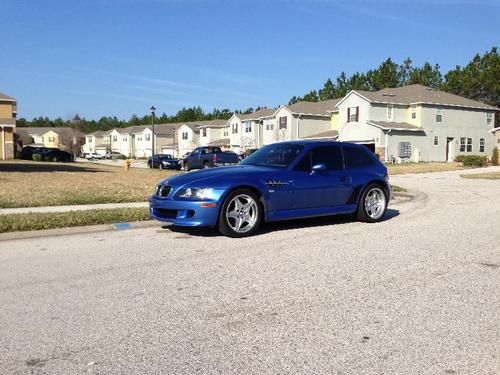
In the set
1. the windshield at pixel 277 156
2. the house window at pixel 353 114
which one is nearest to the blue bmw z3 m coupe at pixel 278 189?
the windshield at pixel 277 156

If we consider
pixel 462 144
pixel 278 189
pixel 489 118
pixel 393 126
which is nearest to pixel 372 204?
pixel 278 189

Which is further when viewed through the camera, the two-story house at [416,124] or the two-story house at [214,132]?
the two-story house at [214,132]

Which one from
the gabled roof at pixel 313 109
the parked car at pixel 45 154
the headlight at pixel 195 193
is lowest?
the headlight at pixel 195 193

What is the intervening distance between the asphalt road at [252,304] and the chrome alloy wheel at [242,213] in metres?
0.26

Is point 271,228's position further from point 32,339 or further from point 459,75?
point 459,75

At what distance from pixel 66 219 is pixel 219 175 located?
3055mm

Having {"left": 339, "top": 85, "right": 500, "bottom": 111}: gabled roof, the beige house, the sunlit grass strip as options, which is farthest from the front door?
the sunlit grass strip

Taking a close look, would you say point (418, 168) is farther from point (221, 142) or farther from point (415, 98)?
point (221, 142)

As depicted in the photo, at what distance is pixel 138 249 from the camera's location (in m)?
7.11

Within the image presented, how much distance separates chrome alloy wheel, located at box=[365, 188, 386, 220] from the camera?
31.3ft

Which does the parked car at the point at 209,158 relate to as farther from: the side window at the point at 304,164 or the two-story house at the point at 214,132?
the two-story house at the point at 214,132

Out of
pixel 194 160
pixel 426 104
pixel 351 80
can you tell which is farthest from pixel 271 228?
pixel 351 80

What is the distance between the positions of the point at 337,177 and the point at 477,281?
3.99 metres

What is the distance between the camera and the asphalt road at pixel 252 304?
350cm
